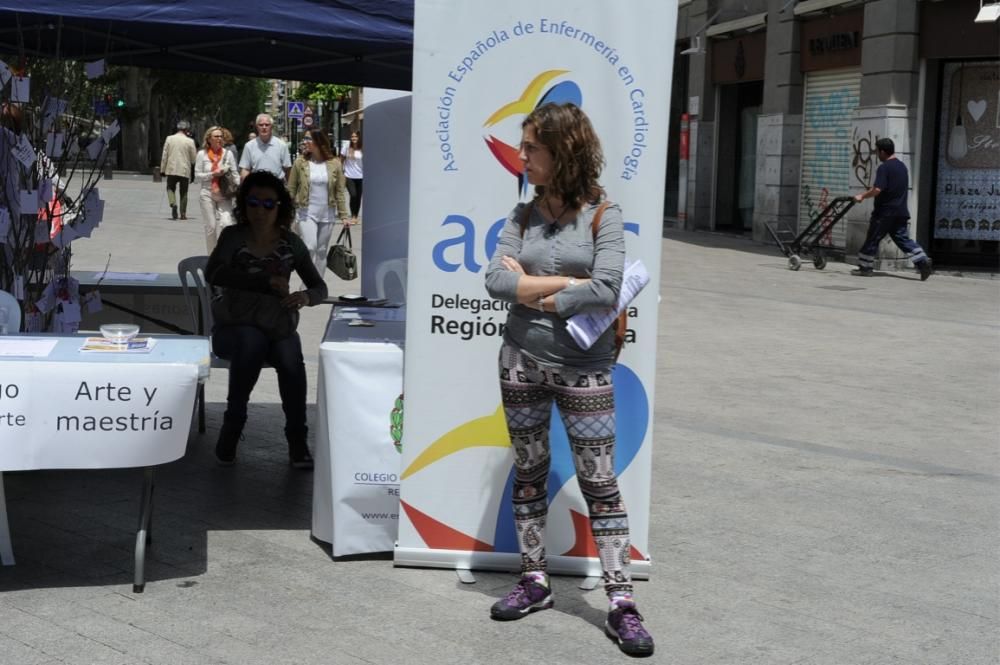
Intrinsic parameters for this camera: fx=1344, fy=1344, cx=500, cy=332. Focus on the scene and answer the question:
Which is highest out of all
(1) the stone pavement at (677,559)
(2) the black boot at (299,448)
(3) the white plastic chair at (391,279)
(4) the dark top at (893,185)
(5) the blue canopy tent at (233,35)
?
(5) the blue canopy tent at (233,35)

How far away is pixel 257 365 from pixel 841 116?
15.9 meters

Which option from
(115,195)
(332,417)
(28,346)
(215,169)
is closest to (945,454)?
(332,417)

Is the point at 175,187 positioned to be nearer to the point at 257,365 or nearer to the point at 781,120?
the point at 781,120

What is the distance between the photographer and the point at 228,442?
6.70 metres

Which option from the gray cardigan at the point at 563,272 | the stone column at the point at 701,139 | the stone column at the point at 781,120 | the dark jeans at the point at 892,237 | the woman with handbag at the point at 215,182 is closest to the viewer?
the gray cardigan at the point at 563,272

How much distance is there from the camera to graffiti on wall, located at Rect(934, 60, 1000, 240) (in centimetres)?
1798

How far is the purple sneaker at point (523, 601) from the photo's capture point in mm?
Result: 4641

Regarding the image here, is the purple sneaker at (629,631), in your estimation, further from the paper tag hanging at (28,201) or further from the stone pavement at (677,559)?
the paper tag hanging at (28,201)

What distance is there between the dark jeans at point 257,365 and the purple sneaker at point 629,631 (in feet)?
8.38

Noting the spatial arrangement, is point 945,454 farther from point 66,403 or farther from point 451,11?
point 66,403

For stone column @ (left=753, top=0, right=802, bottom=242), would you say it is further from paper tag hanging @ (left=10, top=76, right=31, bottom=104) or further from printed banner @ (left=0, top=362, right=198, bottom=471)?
printed banner @ (left=0, top=362, right=198, bottom=471)

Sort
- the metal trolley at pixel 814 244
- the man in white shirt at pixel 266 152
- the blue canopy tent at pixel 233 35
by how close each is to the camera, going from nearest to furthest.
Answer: the blue canopy tent at pixel 233 35, the man in white shirt at pixel 266 152, the metal trolley at pixel 814 244

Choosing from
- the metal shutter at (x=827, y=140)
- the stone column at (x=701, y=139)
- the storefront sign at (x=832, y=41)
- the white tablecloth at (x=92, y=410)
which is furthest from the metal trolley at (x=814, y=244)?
the white tablecloth at (x=92, y=410)

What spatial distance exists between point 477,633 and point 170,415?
52.2 inches
